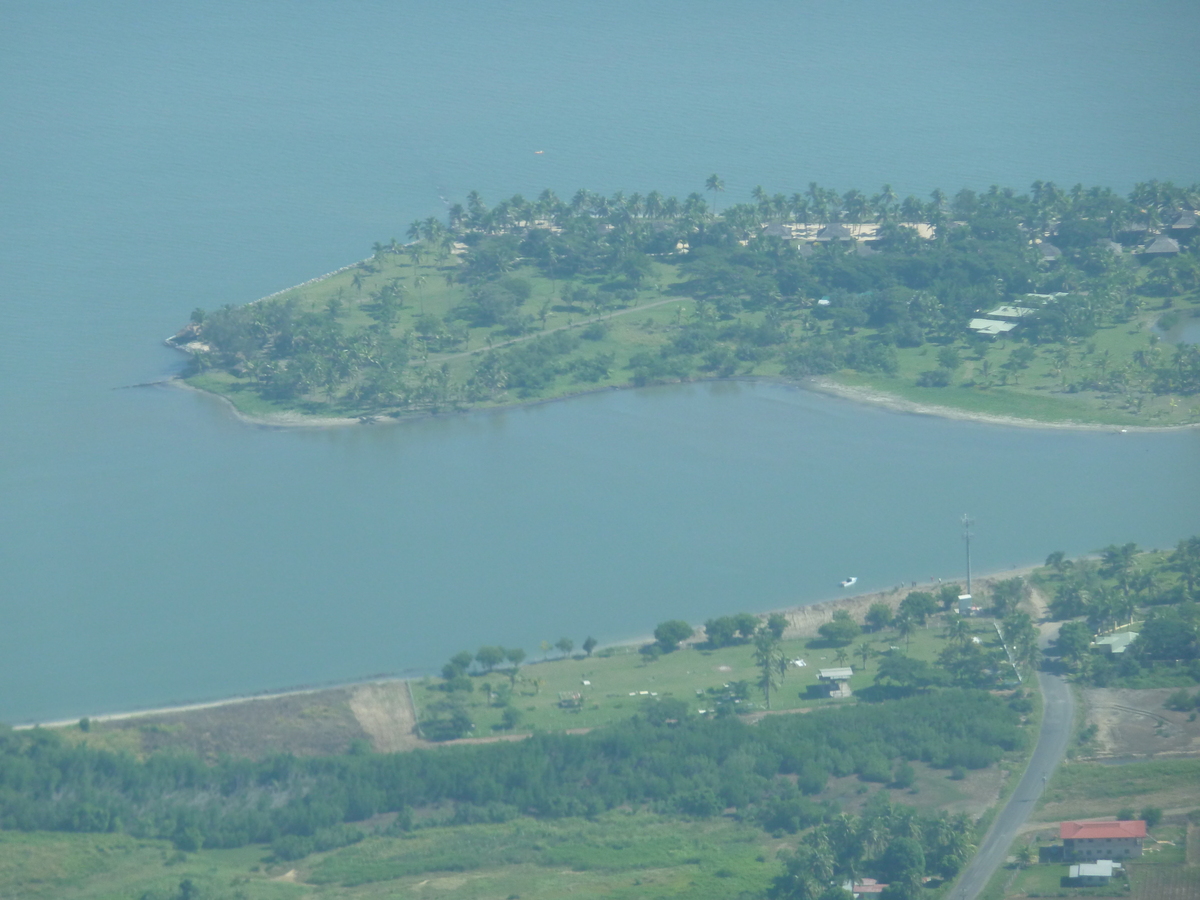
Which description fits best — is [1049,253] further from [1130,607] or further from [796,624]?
[796,624]

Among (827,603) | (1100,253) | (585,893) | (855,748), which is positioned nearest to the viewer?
(585,893)

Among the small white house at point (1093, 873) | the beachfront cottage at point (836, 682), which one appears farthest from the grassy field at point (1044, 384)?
the small white house at point (1093, 873)

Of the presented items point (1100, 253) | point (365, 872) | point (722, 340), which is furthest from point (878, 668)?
point (1100, 253)

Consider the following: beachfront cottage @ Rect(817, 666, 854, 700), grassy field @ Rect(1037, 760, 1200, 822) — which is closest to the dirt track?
grassy field @ Rect(1037, 760, 1200, 822)

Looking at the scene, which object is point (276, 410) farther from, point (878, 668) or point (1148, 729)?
point (1148, 729)

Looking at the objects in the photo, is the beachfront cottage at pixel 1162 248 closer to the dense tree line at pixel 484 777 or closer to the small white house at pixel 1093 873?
the dense tree line at pixel 484 777

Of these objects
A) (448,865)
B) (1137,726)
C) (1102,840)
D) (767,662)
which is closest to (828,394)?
(767,662)

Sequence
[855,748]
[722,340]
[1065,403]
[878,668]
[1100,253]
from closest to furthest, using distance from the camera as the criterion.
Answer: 1. [855,748]
2. [878,668]
3. [1065,403]
4. [722,340]
5. [1100,253]
